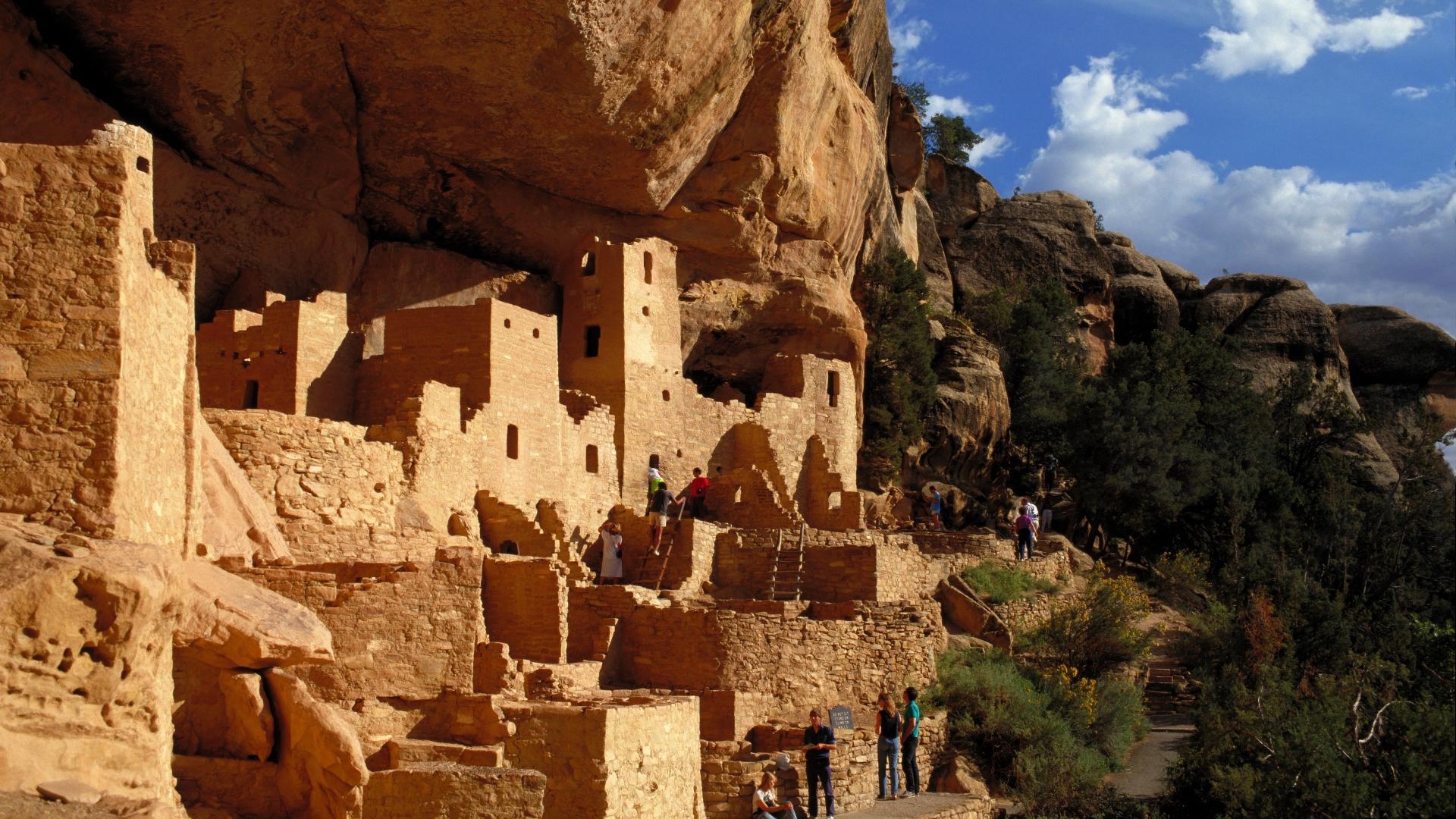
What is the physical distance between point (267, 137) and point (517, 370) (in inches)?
187

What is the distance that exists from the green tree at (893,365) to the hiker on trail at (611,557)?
35.5 feet

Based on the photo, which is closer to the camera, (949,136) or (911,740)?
(911,740)

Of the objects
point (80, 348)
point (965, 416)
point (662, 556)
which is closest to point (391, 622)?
point (80, 348)

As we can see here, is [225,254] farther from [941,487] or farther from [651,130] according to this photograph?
[941,487]

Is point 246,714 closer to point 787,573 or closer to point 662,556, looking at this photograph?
point 662,556

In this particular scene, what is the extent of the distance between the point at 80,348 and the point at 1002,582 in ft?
57.6

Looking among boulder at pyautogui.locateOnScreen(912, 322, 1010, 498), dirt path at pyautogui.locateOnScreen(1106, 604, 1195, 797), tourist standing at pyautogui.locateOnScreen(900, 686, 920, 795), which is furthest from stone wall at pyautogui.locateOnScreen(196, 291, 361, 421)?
boulder at pyautogui.locateOnScreen(912, 322, 1010, 498)

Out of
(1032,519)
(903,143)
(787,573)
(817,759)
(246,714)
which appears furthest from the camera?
(903,143)

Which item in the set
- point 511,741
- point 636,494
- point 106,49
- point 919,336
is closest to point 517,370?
point 636,494

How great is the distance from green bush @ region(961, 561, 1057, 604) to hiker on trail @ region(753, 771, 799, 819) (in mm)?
9939

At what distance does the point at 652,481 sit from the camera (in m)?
23.1

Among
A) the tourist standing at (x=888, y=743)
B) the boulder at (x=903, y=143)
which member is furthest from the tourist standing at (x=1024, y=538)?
the boulder at (x=903, y=143)

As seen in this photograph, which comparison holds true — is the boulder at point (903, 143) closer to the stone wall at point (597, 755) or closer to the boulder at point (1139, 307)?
the boulder at point (1139, 307)

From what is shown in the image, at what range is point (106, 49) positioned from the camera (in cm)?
1919
